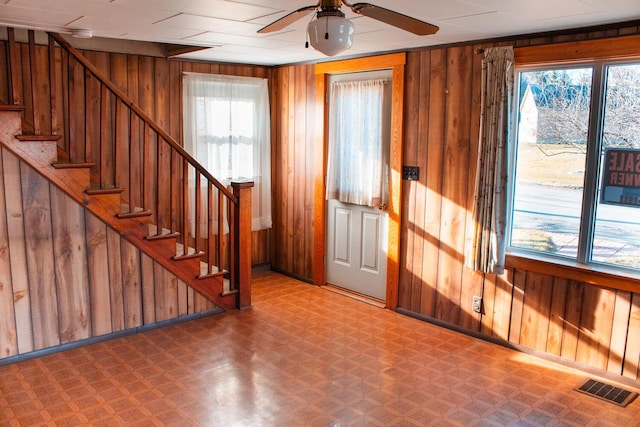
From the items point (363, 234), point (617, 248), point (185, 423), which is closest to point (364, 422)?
point (185, 423)

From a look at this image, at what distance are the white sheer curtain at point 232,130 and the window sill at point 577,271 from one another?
2901 mm

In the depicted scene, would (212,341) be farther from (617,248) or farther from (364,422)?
(617,248)

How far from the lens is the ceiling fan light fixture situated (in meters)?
2.14

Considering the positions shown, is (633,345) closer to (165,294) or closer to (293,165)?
(165,294)

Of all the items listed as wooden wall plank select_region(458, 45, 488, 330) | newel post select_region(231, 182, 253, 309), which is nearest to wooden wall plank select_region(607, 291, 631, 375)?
wooden wall plank select_region(458, 45, 488, 330)

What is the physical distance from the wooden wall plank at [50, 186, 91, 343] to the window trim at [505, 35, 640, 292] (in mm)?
3261

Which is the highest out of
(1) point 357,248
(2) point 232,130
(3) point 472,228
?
(2) point 232,130

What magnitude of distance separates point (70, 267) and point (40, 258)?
0.22m

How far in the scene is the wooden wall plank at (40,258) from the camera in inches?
148

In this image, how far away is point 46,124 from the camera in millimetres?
4359

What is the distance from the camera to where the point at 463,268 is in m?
4.33

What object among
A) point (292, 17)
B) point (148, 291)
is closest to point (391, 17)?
point (292, 17)

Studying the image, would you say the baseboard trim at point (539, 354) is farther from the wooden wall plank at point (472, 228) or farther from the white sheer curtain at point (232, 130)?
the white sheer curtain at point (232, 130)

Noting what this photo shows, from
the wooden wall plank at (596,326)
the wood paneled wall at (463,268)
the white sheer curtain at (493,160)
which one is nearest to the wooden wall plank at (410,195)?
the wood paneled wall at (463,268)
